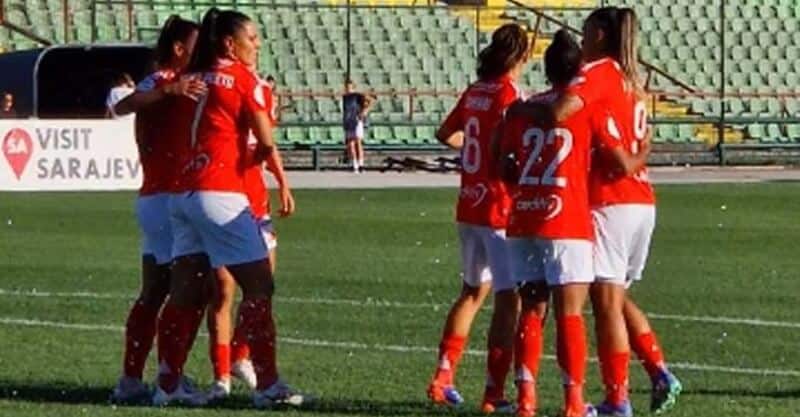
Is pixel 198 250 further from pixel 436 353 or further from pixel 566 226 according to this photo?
pixel 436 353

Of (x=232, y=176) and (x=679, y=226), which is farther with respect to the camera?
(x=679, y=226)

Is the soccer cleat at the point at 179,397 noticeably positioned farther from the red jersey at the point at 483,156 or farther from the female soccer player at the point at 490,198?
the red jersey at the point at 483,156

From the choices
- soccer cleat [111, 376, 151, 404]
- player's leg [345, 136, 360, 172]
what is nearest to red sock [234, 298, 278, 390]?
soccer cleat [111, 376, 151, 404]

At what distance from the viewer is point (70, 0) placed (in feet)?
161

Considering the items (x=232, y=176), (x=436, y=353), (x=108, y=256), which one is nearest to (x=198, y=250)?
(x=232, y=176)

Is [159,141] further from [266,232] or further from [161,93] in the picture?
[266,232]

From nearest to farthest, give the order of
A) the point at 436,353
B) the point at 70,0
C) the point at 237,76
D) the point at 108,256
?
1. the point at 237,76
2. the point at 436,353
3. the point at 108,256
4. the point at 70,0

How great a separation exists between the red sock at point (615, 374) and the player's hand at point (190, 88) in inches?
88.7

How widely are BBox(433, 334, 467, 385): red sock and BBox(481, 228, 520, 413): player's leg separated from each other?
1.07 ft

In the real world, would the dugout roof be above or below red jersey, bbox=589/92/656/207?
below

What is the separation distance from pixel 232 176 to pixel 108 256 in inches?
436

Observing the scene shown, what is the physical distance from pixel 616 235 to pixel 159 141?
7.80 feet

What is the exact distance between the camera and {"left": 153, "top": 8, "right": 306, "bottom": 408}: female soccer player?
1102cm

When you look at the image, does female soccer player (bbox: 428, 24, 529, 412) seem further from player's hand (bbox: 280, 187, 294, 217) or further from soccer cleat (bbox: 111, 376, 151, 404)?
soccer cleat (bbox: 111, 376, 151, 404)
